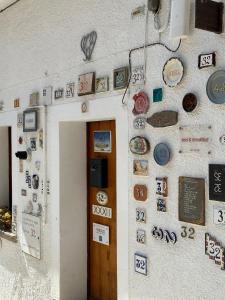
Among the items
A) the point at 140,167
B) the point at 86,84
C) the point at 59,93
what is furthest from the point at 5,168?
the point at 140,167

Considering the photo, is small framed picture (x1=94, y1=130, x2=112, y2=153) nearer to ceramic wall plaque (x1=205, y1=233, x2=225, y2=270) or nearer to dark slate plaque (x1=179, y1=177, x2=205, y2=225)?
dark slate plaque (x1=179, y1=177, x2=205, y2=225)

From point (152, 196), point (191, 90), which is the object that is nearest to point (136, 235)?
point (152, 196)

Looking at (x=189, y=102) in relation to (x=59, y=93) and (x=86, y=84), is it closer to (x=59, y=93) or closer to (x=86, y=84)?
(x=86, y=84)

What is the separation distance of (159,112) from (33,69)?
233cm

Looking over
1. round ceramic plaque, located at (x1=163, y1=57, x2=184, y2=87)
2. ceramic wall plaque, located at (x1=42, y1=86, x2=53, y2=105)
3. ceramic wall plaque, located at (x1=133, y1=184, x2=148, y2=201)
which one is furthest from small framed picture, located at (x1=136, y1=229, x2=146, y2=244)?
ceramic wall plaque, located at (x1=42, y1=86, x2=53, y2=105)

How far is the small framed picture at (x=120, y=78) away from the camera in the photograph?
3461 millimetres

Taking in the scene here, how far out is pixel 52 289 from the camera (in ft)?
14.6

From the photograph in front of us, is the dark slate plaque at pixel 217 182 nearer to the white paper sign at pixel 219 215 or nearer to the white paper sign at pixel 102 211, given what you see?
the white paper sign at pixel 219 215

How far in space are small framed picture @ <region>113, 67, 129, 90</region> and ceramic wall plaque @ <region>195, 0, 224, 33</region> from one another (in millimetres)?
981

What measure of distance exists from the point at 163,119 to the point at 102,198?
1.45 m

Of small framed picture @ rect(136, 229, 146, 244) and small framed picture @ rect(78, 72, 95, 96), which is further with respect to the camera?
small framed picture @ rect(78, 72, 95, 96)

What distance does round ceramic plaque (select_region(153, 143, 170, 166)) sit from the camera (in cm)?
308

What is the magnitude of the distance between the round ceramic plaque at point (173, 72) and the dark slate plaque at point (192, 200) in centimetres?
76

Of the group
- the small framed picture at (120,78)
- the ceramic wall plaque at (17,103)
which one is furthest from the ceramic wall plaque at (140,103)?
the ceramic wall plaque at (17,103)
